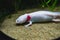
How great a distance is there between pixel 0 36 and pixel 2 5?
3631 millimetres

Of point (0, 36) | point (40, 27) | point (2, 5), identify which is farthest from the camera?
point (2, 5)

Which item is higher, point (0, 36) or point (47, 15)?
point (0, 36)

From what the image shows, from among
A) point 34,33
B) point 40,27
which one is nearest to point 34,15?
point 40,27

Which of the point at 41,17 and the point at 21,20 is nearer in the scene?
the point at 21,20

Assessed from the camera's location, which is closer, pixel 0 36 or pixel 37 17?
pixel 0 36

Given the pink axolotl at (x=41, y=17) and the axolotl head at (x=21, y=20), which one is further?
the pink axolotl at (x=41, y=17)

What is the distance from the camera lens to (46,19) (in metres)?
4.72

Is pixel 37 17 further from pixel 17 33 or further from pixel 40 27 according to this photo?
pixel 17 33

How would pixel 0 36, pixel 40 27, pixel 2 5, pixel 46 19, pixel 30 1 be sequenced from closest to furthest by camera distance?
pixel 0 36, pixel 40 27, pixel 46 19, pixel 2 5, pixel 30 1

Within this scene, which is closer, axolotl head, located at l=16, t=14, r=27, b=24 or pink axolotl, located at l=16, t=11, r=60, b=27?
axolotl head, located at l=16, t=14, r=27, b=24

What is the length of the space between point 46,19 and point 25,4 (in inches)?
86.4

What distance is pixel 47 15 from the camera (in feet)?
15.8

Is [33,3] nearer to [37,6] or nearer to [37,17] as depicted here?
[37,6]

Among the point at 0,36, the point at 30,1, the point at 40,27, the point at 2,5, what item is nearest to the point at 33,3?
the point at 30,1
